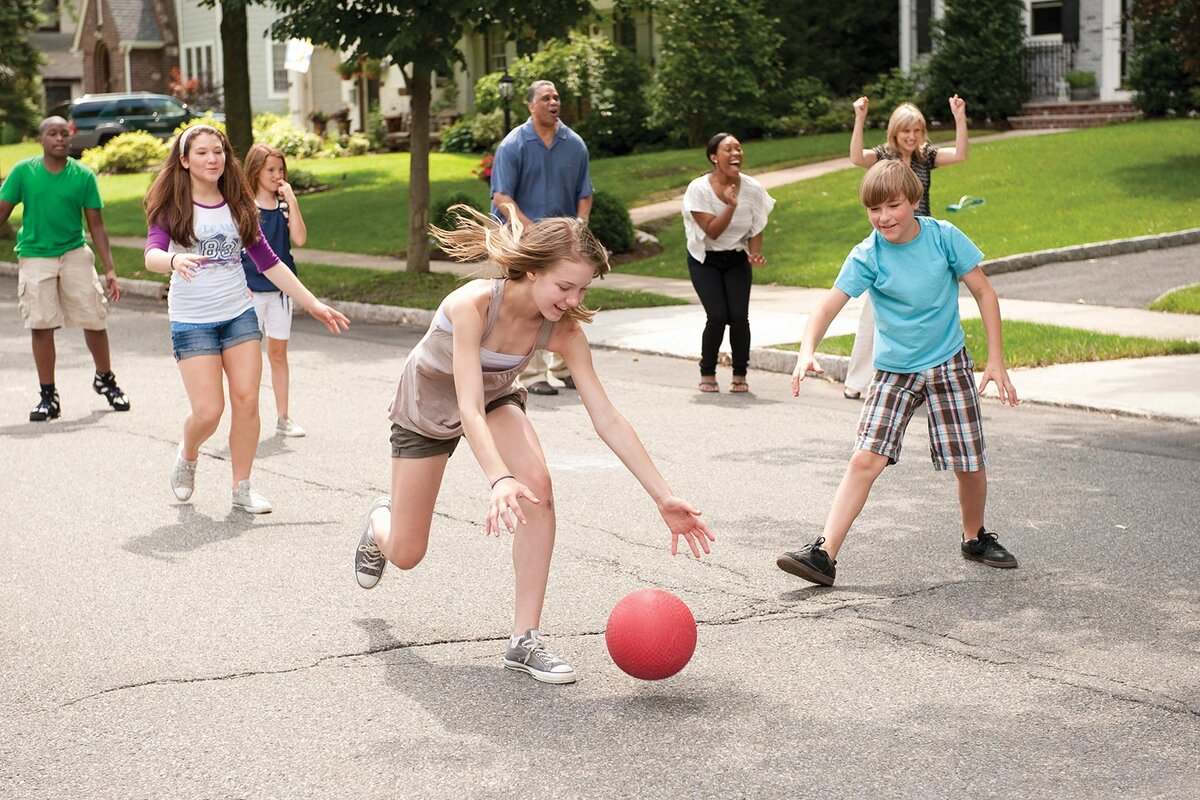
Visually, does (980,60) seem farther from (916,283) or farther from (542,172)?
(916,283)

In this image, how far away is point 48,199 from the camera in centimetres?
1038

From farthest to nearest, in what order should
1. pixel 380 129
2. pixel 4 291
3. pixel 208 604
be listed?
1. pixel 380 129
2. pixel 4 291
3. pixel 208 604

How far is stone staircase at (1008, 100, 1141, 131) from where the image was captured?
2955 centimetres

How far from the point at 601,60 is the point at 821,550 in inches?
1172

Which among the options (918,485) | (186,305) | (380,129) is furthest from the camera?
(380,129)

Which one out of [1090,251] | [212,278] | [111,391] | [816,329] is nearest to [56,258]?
[111,391]

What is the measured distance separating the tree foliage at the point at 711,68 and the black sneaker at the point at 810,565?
26.1m

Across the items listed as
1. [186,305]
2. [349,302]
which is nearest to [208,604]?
[186,305]

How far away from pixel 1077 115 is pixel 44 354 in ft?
78.4

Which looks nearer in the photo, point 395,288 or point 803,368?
point 803,368

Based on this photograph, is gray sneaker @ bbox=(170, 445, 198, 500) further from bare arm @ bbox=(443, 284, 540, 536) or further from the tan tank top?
bare arm @ bbox=(443, 284, 540, 536)

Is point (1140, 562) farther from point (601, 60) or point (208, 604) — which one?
point (601, 60)

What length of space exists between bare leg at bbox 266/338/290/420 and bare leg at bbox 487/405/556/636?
469cm

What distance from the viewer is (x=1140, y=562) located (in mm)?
6367
